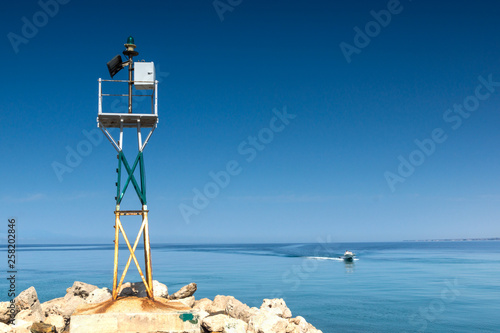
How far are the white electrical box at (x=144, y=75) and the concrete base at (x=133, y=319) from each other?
7.37m

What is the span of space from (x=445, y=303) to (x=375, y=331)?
1306 centimetres

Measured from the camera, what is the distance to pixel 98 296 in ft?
53.0

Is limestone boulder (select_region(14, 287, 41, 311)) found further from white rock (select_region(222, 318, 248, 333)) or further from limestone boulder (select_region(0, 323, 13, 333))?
white rock (select_region(222, 318, 248, 333))

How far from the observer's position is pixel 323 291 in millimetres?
40406

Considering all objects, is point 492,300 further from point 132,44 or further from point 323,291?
point 132,44

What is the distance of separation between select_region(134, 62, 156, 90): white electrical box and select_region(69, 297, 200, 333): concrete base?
737cm

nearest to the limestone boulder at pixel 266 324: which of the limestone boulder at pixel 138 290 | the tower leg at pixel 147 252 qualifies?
the limestone boulder at pixel 138 290

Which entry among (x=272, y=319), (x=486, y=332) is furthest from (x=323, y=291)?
(x=272, y=319)

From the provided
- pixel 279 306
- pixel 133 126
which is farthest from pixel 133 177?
pixel 279 306

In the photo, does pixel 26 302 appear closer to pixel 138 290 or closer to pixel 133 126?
pixel 138 290

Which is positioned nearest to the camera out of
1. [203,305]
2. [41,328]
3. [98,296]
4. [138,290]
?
[41,328]

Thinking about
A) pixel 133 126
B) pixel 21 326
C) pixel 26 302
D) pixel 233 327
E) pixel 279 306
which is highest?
pixel 133 126

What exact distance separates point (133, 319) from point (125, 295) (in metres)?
3.58

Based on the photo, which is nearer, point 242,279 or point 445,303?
point 445,303
